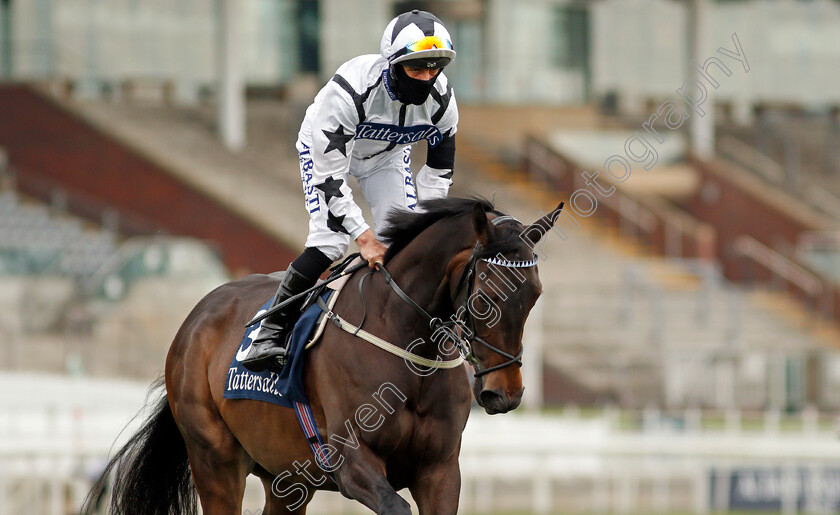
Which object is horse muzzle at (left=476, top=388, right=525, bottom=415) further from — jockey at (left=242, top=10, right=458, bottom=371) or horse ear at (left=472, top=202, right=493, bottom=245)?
jockey at (left=242, top=10, right=458, bottom=371)

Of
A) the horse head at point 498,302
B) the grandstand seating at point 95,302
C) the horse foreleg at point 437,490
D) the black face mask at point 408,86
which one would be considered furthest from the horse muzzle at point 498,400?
the grandstand seating at point 95,302

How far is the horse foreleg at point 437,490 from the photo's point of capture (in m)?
4.23

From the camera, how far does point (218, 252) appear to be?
1675 centimetres

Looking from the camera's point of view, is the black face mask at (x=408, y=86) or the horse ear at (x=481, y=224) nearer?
the horse ear at (x=481, y=224)

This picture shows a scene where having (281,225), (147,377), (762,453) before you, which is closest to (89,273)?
(147,377)

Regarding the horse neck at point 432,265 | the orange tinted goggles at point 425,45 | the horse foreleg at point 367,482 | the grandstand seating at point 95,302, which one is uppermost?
the orange tinted goggles at point 425,45

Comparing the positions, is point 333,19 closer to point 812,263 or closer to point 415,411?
point 812,263

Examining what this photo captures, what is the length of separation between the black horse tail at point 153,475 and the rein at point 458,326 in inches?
57.3

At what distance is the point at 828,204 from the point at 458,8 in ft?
23.5

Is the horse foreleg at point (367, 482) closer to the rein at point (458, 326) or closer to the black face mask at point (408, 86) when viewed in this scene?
the rein at point (458, 326)

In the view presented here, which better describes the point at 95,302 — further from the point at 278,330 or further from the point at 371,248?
the point at 371,248

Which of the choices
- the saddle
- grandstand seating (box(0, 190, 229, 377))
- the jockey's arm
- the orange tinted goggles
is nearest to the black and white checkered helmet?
the orange tinted goggles

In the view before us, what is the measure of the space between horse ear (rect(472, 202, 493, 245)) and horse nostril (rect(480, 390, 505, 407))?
479 mm

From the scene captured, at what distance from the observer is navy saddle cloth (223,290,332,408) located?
4500mm
